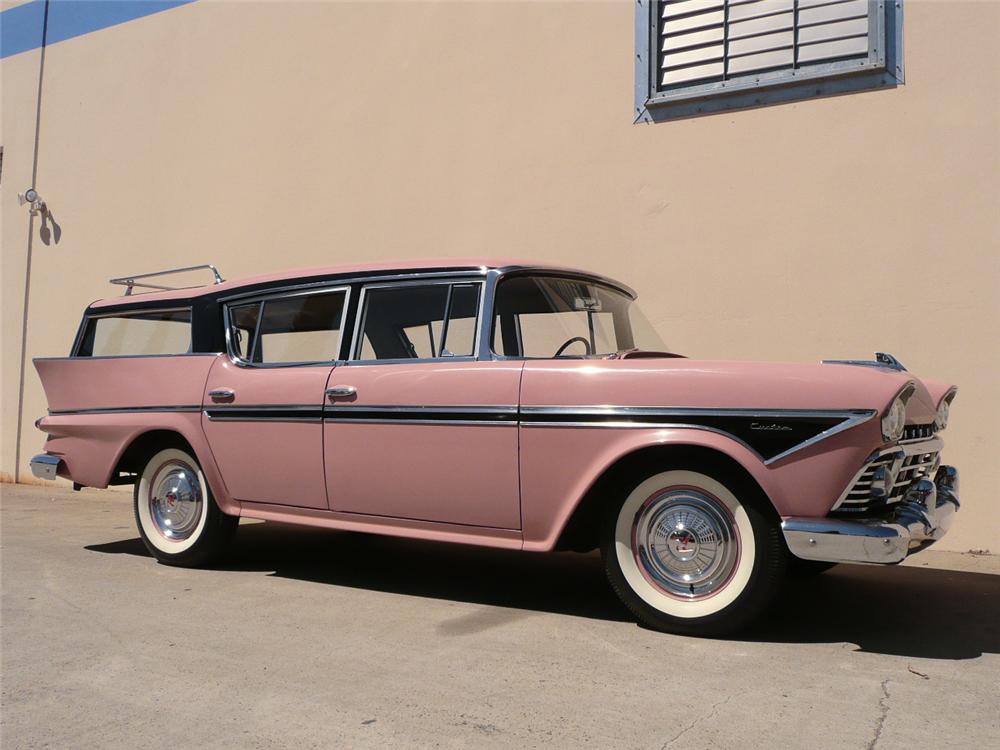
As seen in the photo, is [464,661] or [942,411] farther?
[942,411]

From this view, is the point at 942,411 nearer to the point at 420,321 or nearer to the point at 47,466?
the point at 420,321

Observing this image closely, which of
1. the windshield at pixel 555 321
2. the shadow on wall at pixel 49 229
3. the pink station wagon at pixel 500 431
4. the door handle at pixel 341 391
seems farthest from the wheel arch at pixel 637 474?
the shadow on wall at pixel 49 229

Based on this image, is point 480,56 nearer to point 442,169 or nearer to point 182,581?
point 442,169

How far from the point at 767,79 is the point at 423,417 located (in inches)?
147

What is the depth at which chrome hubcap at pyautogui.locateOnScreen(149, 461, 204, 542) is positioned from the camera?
201 inches

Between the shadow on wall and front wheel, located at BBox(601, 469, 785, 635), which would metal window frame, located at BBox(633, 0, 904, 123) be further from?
the shadow on wall

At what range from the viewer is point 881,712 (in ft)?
8.93

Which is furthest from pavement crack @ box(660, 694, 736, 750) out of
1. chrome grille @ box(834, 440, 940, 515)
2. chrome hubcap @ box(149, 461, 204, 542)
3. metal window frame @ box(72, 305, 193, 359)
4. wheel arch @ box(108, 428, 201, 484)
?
metal window frame @ box(72, 305, 193, 359)

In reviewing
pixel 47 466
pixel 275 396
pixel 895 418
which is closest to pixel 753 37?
pixel 895 418

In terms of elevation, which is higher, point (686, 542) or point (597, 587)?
point (686, 542)

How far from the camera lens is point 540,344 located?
4219 millimetres

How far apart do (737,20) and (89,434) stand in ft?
16.8

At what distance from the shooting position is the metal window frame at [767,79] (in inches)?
228

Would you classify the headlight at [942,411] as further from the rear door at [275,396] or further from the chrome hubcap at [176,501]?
the chrome hubcap at [176,501]
